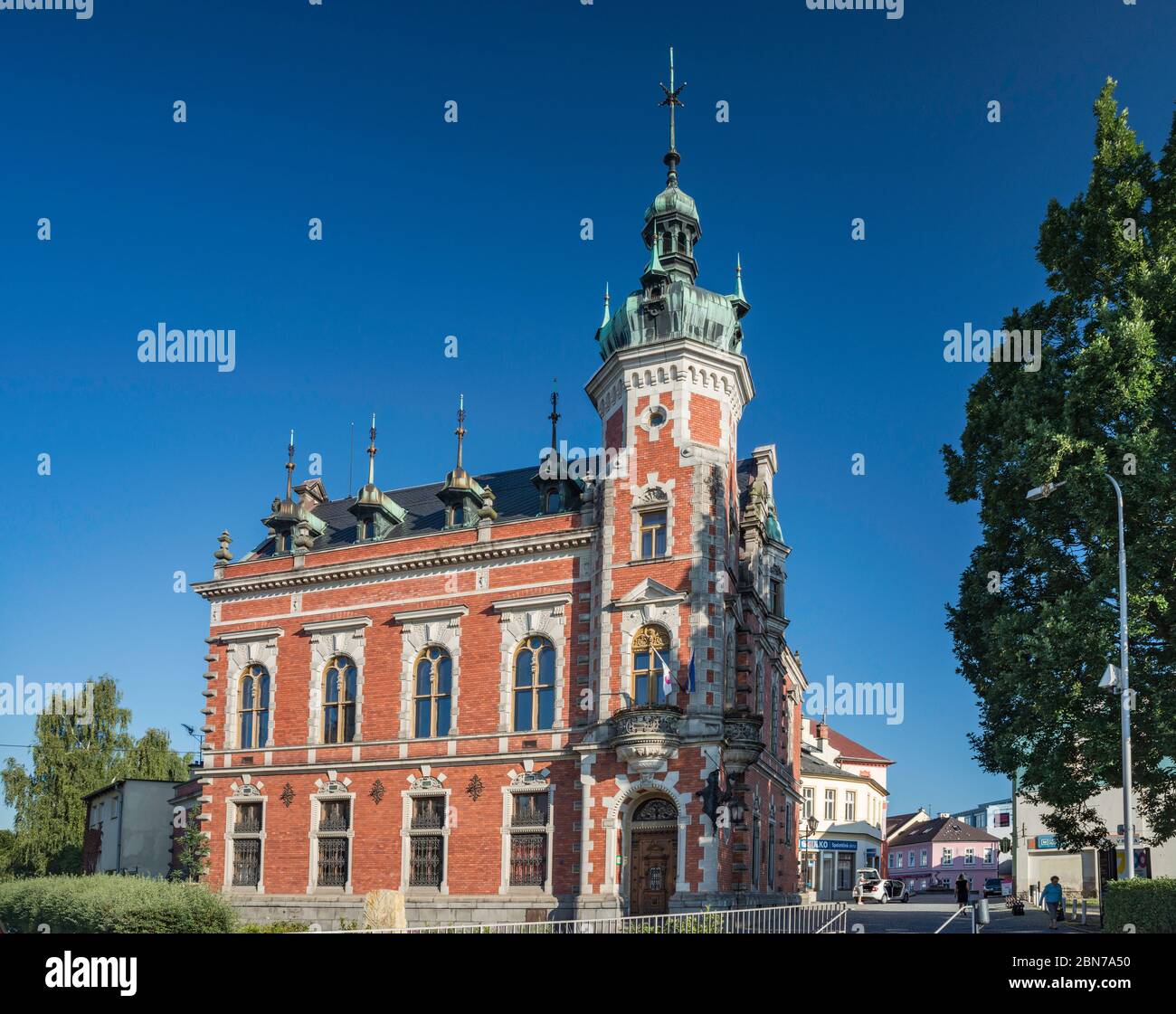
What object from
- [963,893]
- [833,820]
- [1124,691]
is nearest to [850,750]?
[833,820]

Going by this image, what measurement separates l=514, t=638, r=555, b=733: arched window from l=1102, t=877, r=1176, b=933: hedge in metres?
17.9

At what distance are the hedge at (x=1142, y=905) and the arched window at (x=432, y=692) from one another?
2157 cm

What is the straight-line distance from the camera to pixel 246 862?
3997 cm

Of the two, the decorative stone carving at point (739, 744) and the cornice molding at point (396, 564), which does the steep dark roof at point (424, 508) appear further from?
the decorative stone carving at point (739, 744)

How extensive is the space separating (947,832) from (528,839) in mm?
86767

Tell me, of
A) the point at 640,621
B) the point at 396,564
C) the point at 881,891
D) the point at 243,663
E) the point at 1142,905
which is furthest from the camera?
the point at 881,891

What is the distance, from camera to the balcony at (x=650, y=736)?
32625mm

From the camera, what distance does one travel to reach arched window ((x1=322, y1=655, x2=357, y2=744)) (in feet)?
129

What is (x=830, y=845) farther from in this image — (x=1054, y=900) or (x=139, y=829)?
(x=139, y=829)
